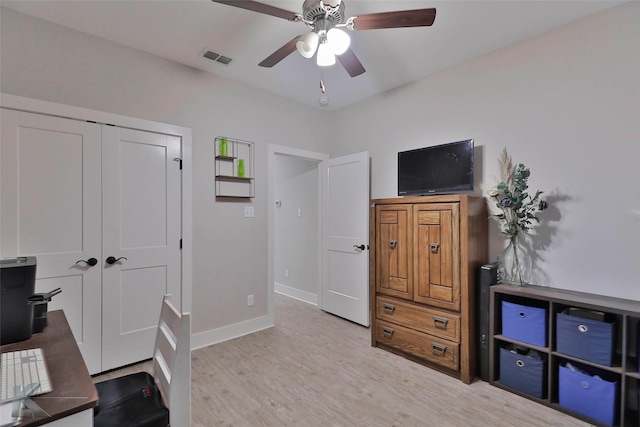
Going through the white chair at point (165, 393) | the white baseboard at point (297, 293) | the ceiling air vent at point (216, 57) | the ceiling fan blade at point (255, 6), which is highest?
the ceiling air vent at point (216, 57)

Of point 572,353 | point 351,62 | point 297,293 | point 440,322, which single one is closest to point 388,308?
point 440,322

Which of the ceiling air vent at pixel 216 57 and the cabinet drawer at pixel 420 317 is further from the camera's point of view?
the ceiling air vent at pixel 216 57

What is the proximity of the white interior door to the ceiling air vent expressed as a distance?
173cm

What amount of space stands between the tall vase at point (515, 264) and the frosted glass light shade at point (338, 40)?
1983 millimetres

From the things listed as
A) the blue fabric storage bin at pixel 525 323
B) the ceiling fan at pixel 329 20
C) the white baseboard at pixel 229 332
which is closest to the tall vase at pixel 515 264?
the blue fabric storage bin at pixel 525 323

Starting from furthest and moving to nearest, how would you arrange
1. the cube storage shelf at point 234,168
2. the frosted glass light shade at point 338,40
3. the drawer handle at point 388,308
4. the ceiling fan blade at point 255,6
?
the cube storage shelf at point 234,168 → the drawer handle at point 388,308 → the frosted glass light shade at point 338,40 → the ceiling fan blade at point 255,6

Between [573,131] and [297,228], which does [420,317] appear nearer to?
[573,131]

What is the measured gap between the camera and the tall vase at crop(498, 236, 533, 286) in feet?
8.07

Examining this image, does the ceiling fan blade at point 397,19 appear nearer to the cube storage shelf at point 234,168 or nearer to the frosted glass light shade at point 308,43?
the frosted glass light shade at point 308,43

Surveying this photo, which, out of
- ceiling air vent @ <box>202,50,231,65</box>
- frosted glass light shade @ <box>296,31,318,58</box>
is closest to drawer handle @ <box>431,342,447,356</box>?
frosted glass light shade @ <box>296,31,318,58</box>

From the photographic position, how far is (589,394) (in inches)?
75.9

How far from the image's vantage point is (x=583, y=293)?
223 cm

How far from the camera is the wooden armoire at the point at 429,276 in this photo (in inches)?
96.3

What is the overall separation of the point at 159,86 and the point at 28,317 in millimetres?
2239
